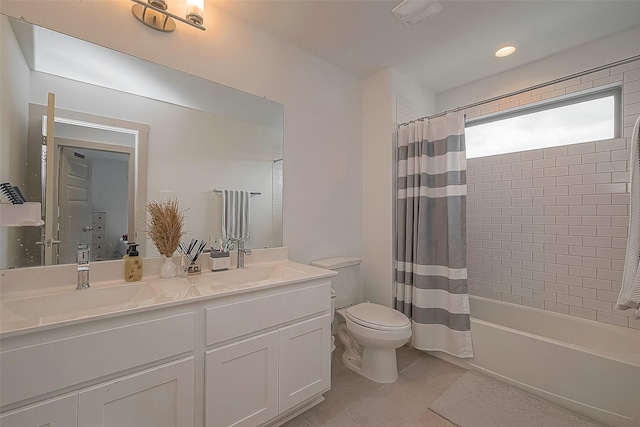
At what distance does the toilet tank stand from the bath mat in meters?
0.87

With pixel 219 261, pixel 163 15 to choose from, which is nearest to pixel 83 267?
pixel 219 261

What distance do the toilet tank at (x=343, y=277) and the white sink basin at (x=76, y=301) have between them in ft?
3.92

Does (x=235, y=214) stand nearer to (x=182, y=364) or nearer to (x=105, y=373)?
(x=182, y=364)

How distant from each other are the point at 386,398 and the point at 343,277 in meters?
0.84

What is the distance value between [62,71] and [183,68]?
21.7 inches

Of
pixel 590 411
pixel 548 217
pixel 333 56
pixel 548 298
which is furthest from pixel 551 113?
pixel 590 411

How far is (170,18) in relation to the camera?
1.47m

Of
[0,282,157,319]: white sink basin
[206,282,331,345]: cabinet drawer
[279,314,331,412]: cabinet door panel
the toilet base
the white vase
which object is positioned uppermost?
the white vase

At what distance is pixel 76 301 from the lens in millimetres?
1105

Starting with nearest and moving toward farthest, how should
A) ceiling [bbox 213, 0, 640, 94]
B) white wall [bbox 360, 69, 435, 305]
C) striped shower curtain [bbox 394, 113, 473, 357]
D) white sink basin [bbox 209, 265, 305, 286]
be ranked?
white sink basin [bbox 209, 265, 305, 286], ceiling [bbox 213, 0, 640, 94], striped shower curtain [bbox 394, 113, 473, 357], white wall [bbox 360, 69, 435, 305]

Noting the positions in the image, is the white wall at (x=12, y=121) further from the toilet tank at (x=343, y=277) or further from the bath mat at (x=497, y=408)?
the bath mat at (x=497, y=408)

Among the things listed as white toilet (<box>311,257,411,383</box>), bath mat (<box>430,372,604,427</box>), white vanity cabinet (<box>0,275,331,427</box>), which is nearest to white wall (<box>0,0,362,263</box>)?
white toilet (<box>311,257,411,383</box>)

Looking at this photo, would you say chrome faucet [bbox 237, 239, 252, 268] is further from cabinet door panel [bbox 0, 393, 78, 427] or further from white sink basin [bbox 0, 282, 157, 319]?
cabinet door panel [bbox 0, 393, 78, 427]

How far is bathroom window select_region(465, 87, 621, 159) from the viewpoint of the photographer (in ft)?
6.61
